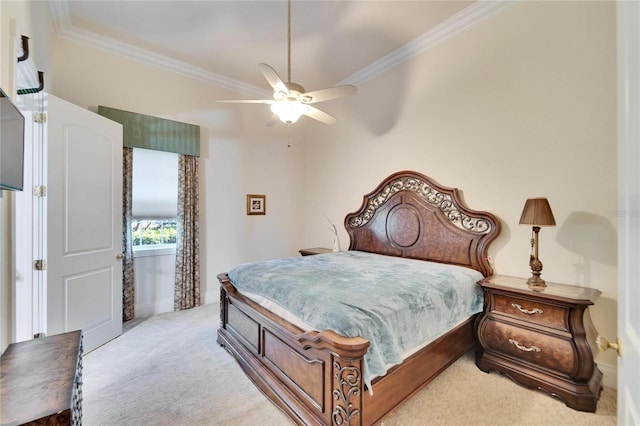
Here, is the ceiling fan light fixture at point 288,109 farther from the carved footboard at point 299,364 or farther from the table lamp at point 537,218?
the table lamp at point 537,218

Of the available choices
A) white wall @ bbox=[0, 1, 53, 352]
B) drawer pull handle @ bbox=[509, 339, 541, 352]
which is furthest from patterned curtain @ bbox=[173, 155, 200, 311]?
drawer pull handle @ bbox=[509, 339, 541, 352]

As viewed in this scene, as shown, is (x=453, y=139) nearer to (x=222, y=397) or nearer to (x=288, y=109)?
(x=288, y=109)

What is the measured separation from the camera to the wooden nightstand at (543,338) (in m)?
1.85

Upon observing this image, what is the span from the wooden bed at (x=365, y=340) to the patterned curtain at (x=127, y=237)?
1509mm

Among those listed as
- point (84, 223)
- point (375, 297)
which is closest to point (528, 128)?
point (375, 297)

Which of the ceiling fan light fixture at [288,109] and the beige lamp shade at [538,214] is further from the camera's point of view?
the ceiling fan light fixture at [288,109]

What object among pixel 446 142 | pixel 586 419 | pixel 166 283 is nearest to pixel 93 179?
pixel 166 283

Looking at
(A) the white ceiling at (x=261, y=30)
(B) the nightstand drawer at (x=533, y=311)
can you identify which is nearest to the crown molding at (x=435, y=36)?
(A) the white ceiling at (x=261, y=30)

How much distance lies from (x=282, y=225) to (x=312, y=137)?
1.71 m

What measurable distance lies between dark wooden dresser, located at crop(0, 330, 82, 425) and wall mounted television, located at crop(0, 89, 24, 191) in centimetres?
76

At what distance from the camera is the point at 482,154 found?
283 cm

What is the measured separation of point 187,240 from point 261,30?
2794 mm

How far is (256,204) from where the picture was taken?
14.9 feet

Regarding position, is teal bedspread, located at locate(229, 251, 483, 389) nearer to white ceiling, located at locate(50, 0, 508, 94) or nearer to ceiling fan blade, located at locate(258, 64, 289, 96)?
ceiling fan blade, located at locate(258, 64, 289, 96)
